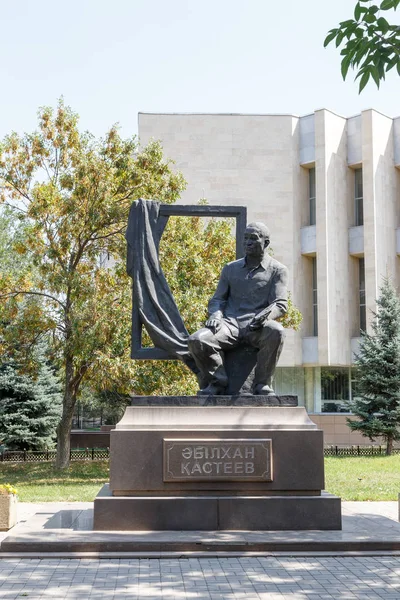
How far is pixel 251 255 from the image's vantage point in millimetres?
10211

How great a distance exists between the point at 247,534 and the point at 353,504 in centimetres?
540

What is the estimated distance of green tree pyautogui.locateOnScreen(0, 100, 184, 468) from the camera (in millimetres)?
20047

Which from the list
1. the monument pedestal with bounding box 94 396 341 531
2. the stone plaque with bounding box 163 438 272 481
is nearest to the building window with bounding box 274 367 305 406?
the monument pedestal with bounding box 94 396 341 531

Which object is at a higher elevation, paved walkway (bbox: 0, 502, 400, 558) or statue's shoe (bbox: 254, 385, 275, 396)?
statue's shoe (bbox: 254, 385, 275, 396)

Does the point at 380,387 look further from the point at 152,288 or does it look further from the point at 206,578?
the point at 206,578

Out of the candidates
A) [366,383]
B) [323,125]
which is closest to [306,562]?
[366,383]

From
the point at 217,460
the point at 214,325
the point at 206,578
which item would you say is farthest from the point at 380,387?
the point at 206,578

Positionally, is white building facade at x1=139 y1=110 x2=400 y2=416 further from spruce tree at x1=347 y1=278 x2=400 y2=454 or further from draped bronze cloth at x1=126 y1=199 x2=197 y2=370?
draped bronze cloth at x1=126 y1=199 x2=197 y2=370

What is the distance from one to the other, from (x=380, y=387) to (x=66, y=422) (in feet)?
37.9

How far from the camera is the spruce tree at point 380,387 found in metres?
27.1

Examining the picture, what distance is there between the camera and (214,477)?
916 cm

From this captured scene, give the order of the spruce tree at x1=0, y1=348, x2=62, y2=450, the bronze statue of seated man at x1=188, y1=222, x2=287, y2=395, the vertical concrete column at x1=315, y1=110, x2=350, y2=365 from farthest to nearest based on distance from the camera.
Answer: the vertical concrete column at x1=315, y1=110, x2=350, y2=365 → the spruce tree at x1=0, y1=348, x2=62, y2=450 → the bronze statue of seated man at x1=188, y1=222, x2=287, y2=395

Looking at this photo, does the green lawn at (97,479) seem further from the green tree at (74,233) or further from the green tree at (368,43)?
the green tree at (368,43)

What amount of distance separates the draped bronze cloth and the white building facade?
23007mm
